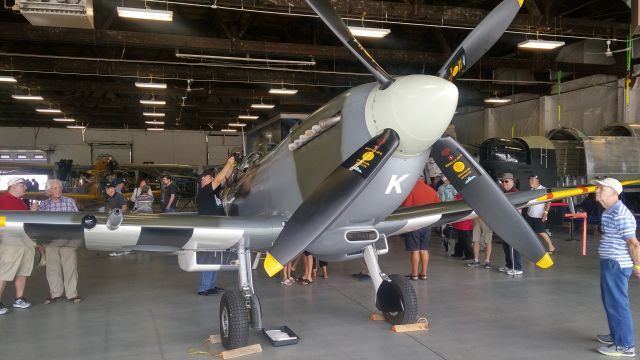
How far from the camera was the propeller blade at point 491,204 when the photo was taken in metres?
3.93

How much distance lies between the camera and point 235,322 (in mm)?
4223

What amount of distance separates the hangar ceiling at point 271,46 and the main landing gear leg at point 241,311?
6.30 meters

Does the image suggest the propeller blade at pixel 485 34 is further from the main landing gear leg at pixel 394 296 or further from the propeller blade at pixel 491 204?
the main landing gear leg at pixel 394 296

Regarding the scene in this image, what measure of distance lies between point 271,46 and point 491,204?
34.5 ft

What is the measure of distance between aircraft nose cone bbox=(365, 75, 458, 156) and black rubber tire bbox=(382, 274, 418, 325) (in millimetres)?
1878

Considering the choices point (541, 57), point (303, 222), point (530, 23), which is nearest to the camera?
point (303, 222)

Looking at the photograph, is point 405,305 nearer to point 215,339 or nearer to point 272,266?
point 215,339

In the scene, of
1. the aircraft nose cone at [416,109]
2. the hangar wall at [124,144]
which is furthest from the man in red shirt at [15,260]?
the hangar wall at [124,144]

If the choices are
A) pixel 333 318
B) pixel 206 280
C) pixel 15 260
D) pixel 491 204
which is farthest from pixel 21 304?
pixel 491 204

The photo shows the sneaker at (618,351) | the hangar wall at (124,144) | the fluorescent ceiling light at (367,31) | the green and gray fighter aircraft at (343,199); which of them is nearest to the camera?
the green and gray fighter aircraft at (343,199)

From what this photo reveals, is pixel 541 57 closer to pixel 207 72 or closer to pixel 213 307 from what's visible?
pixel 207 72

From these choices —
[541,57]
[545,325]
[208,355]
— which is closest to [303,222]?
[208,355]

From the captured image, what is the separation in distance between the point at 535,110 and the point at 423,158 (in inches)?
708

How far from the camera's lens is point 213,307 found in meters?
5.82
